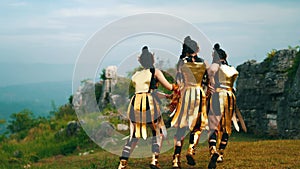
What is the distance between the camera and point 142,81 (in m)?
10.7

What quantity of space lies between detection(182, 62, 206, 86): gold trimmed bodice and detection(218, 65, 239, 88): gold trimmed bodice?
85cm

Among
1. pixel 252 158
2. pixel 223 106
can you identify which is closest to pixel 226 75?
pixel 223 106

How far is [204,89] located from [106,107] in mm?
13342

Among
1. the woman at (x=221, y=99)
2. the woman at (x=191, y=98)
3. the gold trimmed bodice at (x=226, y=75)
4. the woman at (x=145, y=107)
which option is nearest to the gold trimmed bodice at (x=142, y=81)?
the woman at (x=145, y=107)

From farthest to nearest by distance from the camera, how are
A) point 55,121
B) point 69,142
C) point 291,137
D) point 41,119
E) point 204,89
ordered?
point 41,119
point 55,121
point 69,142
point 291,137
point 204,89

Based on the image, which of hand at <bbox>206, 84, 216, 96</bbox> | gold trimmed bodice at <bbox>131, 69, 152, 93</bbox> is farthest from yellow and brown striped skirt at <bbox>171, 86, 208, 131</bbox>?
gold trimmed bodice at <bbox>131, 69, 152, 93</bbox>

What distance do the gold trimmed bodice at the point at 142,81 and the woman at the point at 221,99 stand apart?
151 centimetres

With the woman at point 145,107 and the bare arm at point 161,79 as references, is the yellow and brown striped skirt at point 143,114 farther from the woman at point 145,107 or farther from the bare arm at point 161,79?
the bare arm at point 161,79

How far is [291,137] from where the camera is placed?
62.5ft

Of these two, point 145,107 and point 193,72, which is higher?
point 193,72

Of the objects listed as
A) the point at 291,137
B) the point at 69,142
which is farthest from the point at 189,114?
the point at 69,142

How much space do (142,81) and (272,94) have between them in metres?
11.7

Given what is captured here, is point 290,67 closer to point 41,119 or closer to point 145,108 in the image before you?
point 145,108

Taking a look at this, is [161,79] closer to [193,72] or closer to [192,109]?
[193,72]
